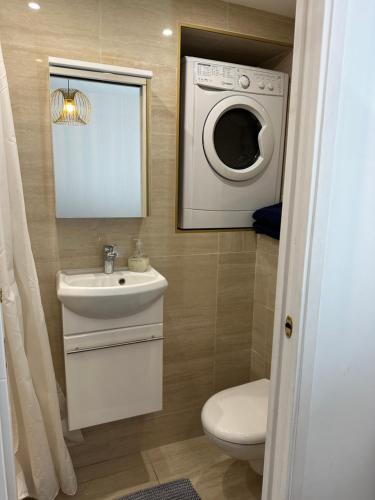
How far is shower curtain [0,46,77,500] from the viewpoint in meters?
1.27

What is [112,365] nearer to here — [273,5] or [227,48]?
[227,48]

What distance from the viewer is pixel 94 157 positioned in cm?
158

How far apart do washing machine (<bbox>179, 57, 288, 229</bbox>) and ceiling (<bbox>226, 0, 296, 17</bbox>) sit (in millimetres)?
283

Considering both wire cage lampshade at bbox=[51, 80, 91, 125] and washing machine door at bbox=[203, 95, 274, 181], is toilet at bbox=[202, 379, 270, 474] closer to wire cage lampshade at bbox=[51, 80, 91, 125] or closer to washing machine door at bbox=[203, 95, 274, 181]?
washing machine door at bbox=[203, 95, 274, 181]

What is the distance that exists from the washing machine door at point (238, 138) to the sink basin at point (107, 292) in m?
0.69

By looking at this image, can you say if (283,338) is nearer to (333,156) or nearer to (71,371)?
(333,156)

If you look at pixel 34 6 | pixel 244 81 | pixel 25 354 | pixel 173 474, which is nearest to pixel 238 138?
pixel 244 81

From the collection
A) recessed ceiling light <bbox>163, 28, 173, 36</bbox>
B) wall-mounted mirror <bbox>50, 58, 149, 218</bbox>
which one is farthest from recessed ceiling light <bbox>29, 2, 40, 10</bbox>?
recessed ceiling light <bbox>163, 28, 173, 36</bbox>

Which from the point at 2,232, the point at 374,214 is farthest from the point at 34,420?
the point at 374,214

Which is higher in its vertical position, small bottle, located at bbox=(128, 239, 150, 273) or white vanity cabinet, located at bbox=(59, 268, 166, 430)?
small bottle, located at bbox=(128, 239, 150, 273)

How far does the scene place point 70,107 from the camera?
1.50 m

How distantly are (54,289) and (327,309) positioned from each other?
122 centimetres

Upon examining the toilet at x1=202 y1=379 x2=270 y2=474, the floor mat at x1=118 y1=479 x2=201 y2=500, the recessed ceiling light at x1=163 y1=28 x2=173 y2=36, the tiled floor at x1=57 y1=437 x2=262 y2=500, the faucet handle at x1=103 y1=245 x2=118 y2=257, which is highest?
the recessed ceiling light at x1=163 y1=28 x2=173 y2=36

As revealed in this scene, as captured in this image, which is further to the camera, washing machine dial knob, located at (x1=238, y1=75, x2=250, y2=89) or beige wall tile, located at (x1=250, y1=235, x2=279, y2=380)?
beige wall tile, located at (x1=250, y1=235, x2=279, y2=380)
